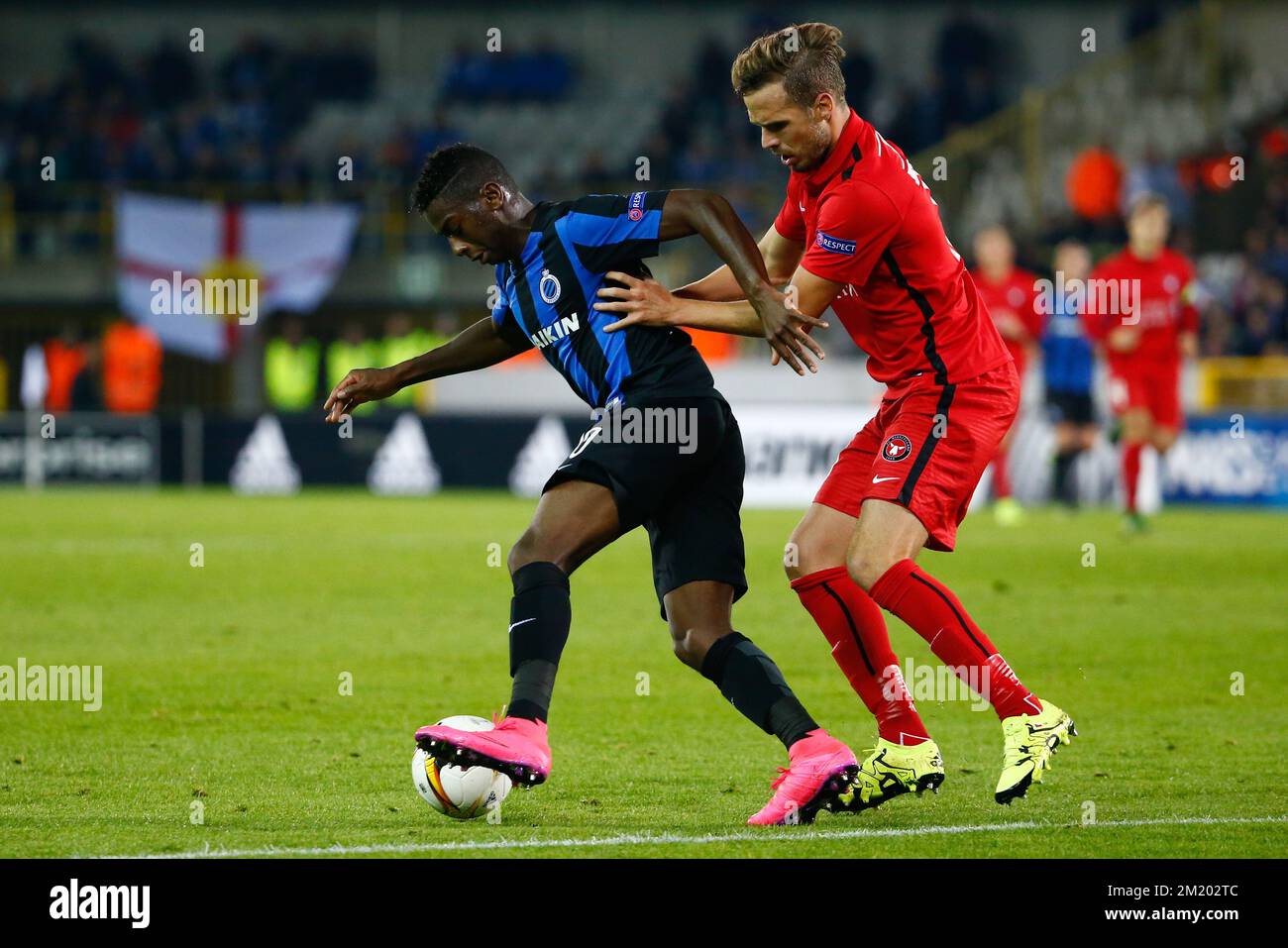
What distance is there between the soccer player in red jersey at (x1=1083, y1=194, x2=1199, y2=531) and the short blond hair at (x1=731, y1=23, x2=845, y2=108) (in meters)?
10.6

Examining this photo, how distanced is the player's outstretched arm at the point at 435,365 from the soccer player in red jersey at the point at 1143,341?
10.5 meters

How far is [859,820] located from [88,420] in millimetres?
19876

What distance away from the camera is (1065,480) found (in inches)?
766

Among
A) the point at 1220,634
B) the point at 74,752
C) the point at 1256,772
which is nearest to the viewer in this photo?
the point at 1256,772

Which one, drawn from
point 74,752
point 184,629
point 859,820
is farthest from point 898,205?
point 184,629

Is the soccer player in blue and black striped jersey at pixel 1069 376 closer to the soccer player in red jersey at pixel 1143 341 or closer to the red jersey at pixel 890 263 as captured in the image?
the soccer player in red jersey at pixel 1143 341

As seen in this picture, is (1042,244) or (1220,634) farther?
(1042,244)

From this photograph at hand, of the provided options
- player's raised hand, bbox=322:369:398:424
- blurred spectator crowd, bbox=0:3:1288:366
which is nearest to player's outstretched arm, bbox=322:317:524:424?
player's raised hand, bbox=322:369:398:424

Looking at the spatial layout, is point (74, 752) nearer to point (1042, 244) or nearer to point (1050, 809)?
point (1050, 809)

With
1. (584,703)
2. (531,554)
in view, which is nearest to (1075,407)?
(584,703)

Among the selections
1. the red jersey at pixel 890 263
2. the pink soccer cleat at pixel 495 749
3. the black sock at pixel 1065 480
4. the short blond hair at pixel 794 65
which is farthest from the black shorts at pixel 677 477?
the black sock at pixel 1065 480

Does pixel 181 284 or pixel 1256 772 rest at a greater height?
pixel 181 284

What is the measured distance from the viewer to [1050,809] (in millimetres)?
5430

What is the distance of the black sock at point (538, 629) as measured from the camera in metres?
5.22
